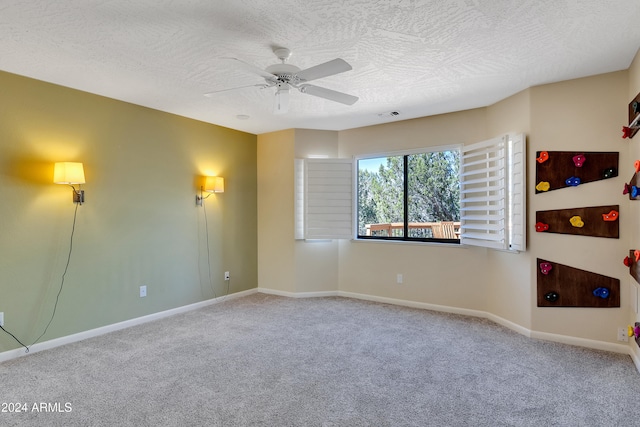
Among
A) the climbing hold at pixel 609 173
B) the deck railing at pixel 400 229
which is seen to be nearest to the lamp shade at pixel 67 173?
the deck railing at pixel 400 229

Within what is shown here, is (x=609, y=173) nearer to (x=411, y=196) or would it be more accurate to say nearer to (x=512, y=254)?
(x=512, y=254)

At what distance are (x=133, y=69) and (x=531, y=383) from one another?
13.5 ft

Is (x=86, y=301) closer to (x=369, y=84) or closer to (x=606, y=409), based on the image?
(x=369, y=84)

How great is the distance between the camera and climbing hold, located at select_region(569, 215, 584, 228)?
3.29 meters

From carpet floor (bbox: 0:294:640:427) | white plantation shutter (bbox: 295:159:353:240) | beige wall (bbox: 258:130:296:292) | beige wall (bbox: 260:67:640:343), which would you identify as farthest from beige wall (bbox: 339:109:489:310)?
beige wall (bbox: 258:130:296:292)

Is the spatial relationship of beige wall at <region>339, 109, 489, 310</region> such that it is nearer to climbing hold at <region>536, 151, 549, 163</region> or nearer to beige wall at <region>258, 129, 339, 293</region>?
beige wall at <region>258, 129, 339, 293</region>

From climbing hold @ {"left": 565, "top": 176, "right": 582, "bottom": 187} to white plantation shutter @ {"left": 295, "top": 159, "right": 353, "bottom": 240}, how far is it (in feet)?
8.82

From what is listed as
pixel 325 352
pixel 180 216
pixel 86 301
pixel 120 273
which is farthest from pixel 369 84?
pixel 86 301

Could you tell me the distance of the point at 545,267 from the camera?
11.4 feet

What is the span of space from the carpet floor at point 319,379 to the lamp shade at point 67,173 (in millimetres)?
1585

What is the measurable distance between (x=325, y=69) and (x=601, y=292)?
123 inches

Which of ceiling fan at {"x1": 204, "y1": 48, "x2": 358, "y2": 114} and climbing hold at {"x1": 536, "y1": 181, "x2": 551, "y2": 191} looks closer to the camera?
ceiling fan at {"x1": 204, "y1": 48, "x2": 358, "y2": 114}

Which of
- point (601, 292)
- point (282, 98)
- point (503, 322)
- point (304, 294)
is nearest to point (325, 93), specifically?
point (282, 98)

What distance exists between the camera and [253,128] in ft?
17.4
